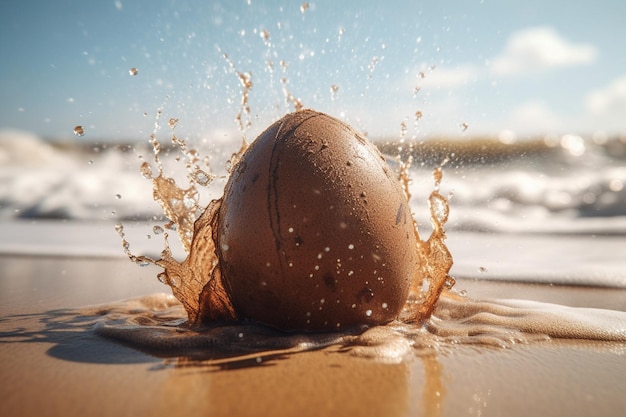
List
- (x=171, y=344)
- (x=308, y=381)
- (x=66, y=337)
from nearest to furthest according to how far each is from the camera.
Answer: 1. (x=308, y=381)
2. (x=171, y=344)
3. (x=66, y=337)

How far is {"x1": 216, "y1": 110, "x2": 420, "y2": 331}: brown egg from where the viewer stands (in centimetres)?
268

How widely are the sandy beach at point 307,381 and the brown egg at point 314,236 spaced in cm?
31

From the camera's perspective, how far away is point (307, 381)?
7.16ft

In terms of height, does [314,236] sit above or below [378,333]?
above

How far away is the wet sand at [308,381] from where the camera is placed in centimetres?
194

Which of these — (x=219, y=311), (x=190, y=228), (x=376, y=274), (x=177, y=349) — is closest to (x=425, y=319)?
(x=376, y=274)

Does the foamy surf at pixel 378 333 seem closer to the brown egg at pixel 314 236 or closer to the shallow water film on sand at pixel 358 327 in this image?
the shallow water film on sand at pixel 358 327

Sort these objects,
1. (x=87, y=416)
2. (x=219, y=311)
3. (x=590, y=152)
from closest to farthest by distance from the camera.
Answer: (x=87, y=416), (x=219, y=311), (x=590, y=152)

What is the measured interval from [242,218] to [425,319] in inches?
51.2

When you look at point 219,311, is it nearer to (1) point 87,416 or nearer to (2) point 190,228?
(2) point 190,228

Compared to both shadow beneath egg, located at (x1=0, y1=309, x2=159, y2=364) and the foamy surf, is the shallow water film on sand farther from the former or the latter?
shadow beneath egg, located at (x1=0, y1=309, x2=159, y2=364)

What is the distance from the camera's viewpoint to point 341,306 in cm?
272

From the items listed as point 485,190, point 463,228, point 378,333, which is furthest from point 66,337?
point 485,190

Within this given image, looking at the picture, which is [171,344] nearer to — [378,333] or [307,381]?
[307,381]
